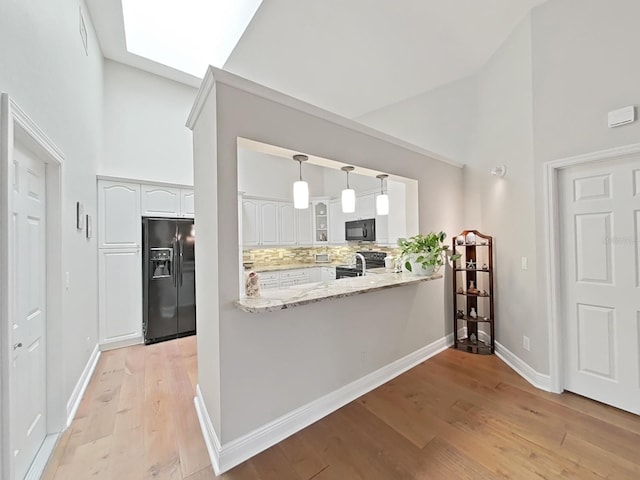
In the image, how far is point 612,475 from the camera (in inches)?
64.6

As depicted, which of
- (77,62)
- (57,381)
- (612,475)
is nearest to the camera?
(612,475)

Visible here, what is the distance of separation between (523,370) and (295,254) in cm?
467

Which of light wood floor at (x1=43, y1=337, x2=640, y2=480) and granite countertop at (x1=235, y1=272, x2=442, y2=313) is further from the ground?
granite countertop at (x1=235, y1=272, x2=442, y2=313)

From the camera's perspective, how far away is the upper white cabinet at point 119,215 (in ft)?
12.1

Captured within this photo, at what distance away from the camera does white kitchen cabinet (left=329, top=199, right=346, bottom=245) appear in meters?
6.09

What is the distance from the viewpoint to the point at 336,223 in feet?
20.5

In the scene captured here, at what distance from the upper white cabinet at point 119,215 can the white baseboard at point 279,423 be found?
8.48 feet

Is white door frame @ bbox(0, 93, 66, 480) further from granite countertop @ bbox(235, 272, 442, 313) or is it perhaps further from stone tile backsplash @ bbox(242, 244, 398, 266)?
stone tile backsplash @ bbox(242, 244, 398, 266)

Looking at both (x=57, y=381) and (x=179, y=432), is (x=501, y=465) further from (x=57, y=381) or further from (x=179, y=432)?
(x=57, y=381)

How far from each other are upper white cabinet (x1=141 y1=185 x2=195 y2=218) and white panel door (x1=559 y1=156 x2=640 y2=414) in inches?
185

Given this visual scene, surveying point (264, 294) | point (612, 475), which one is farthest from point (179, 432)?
point (612, 475)

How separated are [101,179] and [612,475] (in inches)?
218

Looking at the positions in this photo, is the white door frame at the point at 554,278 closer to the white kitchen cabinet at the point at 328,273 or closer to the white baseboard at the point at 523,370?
the white baseboard at the point at 523,370

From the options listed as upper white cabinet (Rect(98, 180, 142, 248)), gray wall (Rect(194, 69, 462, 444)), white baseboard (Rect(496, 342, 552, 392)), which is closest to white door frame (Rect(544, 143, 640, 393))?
white baseboard (Rect(496, 342, 552, 392))
